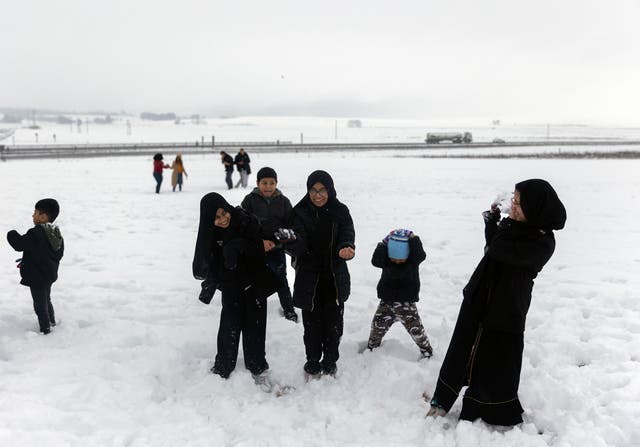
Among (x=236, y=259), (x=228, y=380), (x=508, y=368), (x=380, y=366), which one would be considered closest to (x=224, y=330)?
(x=228, y=380)

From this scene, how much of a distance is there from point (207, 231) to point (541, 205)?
264cm

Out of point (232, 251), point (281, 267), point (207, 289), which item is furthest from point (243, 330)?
point (281, 267)

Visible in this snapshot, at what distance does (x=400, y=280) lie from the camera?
4543mm

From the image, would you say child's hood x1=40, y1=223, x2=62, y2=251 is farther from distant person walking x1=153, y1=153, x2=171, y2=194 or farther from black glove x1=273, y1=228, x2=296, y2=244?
distant person walking x1=153, y1=153, x2=171, y2=194

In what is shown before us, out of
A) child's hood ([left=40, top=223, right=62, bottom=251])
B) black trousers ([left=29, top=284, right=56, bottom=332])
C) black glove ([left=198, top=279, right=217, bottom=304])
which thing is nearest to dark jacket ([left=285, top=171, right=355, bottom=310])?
black glove ([left=198, top=279, right=217, bottom=304])

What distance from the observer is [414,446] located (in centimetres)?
359

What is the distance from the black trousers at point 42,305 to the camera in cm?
513

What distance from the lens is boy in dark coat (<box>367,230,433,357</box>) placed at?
445cm

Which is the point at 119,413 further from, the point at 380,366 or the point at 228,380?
the point at 380,366

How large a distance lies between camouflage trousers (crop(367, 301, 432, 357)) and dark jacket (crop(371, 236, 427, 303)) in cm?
10

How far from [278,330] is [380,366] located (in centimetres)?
143

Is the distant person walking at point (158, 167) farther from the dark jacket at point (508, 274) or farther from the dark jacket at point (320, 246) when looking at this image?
the dark jacket at point (508, 274)

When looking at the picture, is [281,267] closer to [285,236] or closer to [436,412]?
[285,236]

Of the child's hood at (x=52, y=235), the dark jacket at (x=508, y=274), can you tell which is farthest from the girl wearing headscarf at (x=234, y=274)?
the child's hood at (x=52, y=235)
